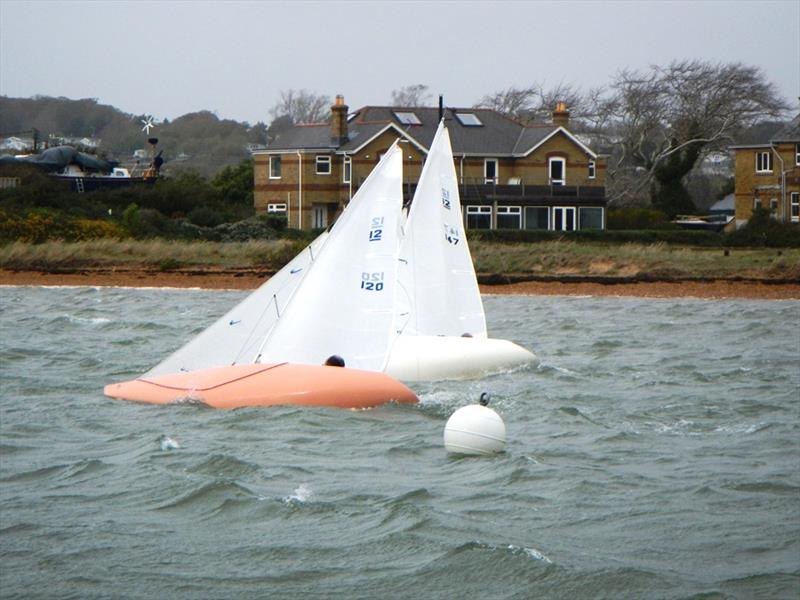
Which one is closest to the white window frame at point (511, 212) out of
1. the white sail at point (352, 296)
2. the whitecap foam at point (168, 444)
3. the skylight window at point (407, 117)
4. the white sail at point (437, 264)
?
the skylight window at point (407, 117)

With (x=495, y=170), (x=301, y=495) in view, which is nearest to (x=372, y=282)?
(x=301, y=495)

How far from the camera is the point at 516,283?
44.2 m

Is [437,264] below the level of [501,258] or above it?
above

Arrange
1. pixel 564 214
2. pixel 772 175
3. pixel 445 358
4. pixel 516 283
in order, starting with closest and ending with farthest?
pixel 445 358, pixel 516 283, pixel 564 214, pixel 772 175

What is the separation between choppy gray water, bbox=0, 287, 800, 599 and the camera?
35.4 ft

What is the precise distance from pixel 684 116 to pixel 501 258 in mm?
29845

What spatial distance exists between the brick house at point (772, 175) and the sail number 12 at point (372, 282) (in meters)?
46.3

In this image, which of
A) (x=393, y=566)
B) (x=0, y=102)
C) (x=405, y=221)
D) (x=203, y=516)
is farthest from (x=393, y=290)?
(x=0, y=102)

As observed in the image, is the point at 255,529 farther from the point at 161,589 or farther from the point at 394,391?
the point at 394,391

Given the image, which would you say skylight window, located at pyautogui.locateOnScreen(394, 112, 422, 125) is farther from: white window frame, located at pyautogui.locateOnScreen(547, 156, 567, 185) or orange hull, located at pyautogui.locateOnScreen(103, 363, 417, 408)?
orange hull, located at pyautogui.locateOnScreen(103, 363, 417, 408)

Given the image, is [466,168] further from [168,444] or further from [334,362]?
[168,444]

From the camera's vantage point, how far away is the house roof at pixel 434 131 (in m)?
Result: 62.8

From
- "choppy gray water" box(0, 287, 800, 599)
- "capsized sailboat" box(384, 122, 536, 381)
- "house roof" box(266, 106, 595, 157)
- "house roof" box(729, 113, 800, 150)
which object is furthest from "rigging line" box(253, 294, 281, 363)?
"house roof" box(729, 113, 800, 150)

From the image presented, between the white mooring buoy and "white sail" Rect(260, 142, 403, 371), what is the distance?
4.08m
